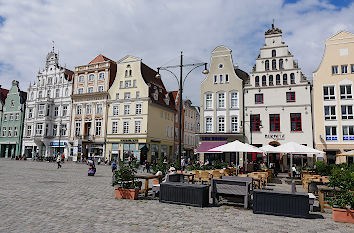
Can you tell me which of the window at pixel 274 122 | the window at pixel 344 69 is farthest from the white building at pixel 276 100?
the window at pixel 344 69

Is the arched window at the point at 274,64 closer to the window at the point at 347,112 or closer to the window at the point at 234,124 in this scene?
the window at the point at 234,124

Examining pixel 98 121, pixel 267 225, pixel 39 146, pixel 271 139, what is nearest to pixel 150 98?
pixel 98 121

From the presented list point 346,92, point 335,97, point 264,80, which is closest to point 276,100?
point 264,80

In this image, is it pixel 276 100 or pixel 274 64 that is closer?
pixel 276 100

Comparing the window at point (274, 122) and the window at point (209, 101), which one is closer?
the window at point (274, 122)

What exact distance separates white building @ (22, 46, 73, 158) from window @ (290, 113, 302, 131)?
3502 centimetres

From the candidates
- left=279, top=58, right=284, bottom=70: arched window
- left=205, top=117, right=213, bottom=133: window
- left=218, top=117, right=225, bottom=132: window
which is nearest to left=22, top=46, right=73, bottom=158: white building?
left=205, top=117, right=213, bottom=133: window

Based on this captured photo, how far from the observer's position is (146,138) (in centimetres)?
4144

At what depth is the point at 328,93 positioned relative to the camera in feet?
102

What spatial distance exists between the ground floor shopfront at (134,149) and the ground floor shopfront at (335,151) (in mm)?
21729

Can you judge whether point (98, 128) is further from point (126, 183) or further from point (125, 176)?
point (125, 176)

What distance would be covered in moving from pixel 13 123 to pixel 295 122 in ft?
170

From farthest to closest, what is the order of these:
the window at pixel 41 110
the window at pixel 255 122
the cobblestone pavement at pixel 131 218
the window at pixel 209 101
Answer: the window at pixel 41 110 → the window at pixel 209 101 → the window at pixel 255 122 → the cobblestone pavement at pixel 131 218

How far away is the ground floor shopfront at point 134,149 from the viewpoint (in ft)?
136
